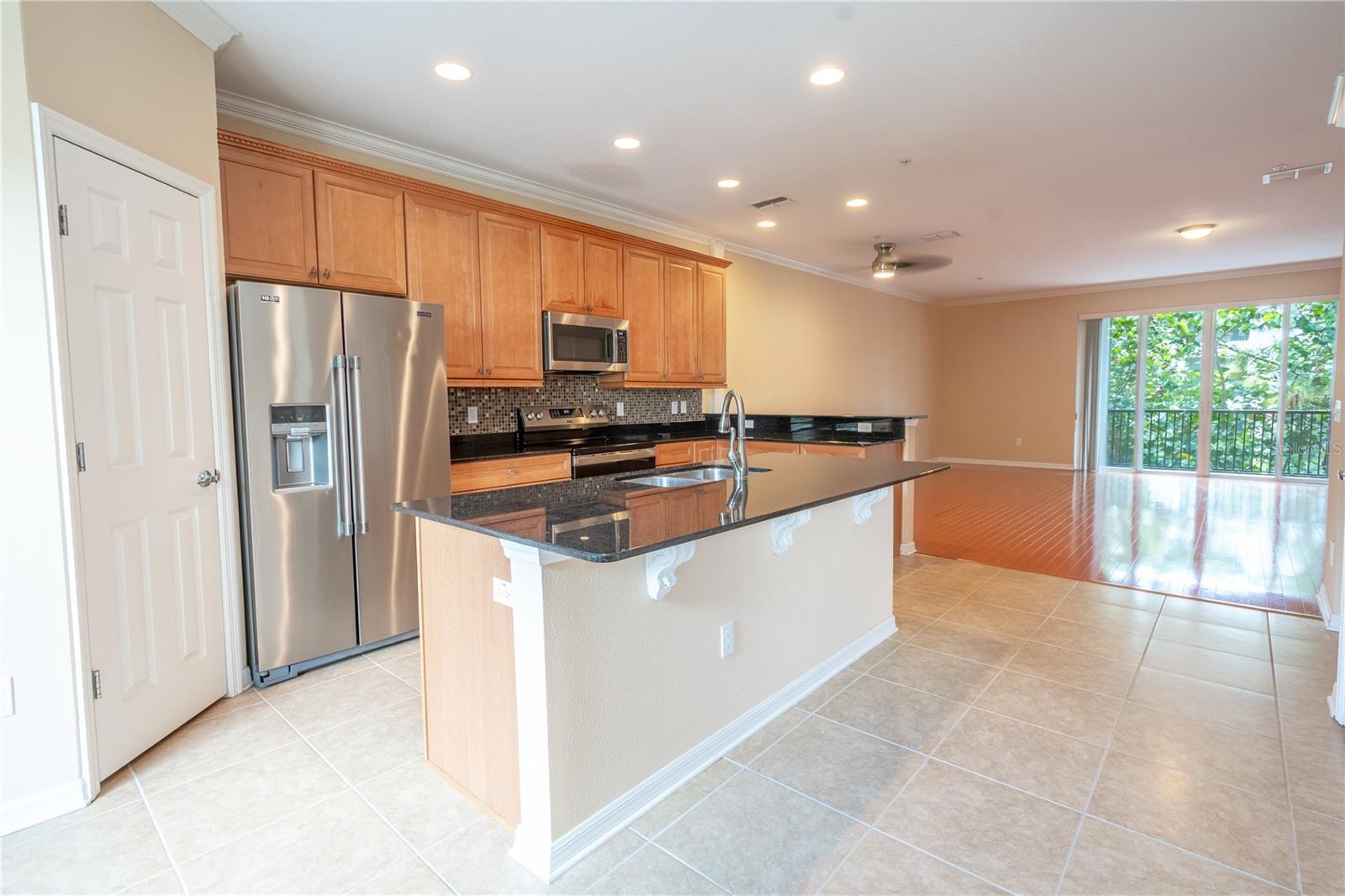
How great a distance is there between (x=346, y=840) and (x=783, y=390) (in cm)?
553

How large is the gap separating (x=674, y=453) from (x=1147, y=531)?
4.04 m

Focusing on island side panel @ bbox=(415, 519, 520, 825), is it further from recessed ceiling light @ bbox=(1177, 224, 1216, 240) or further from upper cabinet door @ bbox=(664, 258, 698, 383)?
recessed ceiling light @ bbox=(1177, 224, 1216, 240)

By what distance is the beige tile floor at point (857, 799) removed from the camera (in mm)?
1570

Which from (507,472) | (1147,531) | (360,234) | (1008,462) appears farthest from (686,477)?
(1008,462)

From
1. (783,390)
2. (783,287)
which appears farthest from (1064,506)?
(783,287)

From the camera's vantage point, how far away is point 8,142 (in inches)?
69.3

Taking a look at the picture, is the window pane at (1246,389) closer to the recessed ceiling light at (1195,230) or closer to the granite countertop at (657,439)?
the recessed ceiling light at (1195,230)

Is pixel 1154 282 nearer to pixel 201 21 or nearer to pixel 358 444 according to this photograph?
pixel 358 444

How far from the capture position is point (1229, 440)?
27.0ft

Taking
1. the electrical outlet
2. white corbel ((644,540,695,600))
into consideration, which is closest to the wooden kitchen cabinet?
white corbel ((644,540,695,600))

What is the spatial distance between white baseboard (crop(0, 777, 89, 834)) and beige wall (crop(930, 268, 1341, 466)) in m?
10.3

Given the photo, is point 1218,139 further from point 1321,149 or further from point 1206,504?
point 1206,504

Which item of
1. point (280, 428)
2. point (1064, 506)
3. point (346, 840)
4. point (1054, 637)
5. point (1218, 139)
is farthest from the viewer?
point (1064, 506)

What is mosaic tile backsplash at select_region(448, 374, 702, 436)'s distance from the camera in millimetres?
3980
